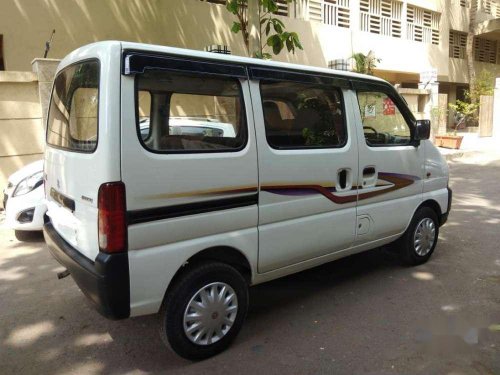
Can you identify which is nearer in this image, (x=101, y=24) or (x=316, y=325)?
(x=316, y=325)

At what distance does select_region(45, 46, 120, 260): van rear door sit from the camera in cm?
250

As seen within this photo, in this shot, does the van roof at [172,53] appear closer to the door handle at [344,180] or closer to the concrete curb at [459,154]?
the door handle at [344,180]

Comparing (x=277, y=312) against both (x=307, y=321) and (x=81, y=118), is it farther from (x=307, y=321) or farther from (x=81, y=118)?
(x=81, y=118)

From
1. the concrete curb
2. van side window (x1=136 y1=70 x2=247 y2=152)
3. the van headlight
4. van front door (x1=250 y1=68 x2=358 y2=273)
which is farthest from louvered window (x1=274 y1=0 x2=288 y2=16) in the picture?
van side window (x1=136 y1=70 x2=247 y2=152)

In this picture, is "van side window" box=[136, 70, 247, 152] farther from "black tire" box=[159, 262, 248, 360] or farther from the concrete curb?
the concrete curb

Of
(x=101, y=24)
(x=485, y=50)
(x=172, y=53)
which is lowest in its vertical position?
(x=172, y=53)

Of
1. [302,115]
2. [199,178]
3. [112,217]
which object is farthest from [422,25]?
[112,217]

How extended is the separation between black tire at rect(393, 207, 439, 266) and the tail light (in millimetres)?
2951

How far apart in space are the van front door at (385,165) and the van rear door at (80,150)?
213cm

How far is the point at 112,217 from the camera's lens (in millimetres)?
2498

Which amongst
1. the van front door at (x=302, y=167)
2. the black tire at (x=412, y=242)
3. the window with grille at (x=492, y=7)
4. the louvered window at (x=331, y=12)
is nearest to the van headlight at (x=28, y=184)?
the van front door at (x=302, y=167)

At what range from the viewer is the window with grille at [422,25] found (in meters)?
18.9

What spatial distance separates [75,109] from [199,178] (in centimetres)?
107

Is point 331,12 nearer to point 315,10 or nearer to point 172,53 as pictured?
point 315,10
